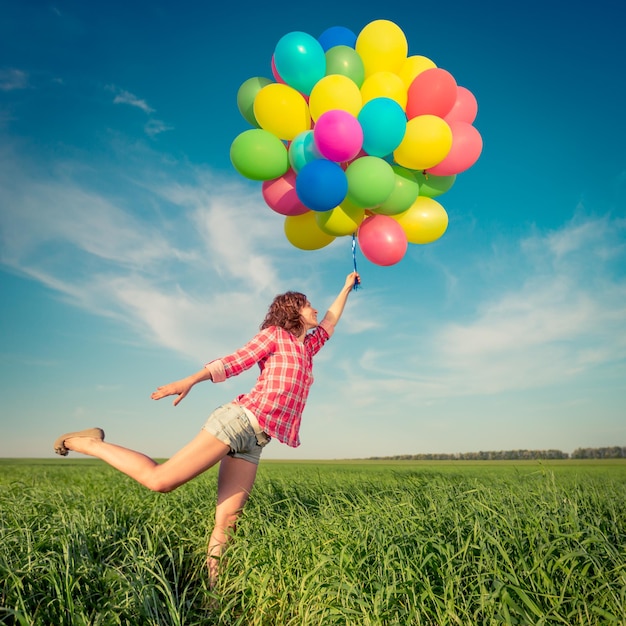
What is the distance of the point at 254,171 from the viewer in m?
4.72

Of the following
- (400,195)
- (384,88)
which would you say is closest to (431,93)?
(384,88)

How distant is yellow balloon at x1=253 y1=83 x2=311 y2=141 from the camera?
4723 mm

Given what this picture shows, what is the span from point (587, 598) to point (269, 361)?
252cm

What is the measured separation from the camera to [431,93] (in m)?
4.73

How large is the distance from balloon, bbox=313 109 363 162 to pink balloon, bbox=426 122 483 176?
3.17 ft

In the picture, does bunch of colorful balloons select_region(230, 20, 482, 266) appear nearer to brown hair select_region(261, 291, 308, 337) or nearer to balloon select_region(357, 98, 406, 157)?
balloon select_region(357, 98, 406, 157)

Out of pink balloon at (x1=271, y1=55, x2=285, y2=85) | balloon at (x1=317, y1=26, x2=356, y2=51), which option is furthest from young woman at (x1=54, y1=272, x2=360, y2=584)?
balloon at (x1=317, y1=26, x2=356, y2=51)

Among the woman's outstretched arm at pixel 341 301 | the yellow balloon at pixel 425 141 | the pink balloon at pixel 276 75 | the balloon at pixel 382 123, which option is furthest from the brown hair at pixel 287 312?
the pink balloon at pixel 276 75

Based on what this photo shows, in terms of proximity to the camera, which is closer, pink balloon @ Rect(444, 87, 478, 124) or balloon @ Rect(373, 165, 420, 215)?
balloon @ Rect(373, 165, 420, 215)

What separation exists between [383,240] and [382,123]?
0.99 meters

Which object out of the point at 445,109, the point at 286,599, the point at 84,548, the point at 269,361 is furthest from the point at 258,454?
the point at 445,109

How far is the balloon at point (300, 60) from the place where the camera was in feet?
15.4

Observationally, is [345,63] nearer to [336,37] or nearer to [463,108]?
[336,37]

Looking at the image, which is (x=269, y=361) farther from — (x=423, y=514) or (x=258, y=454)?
(x=423, y=514)
